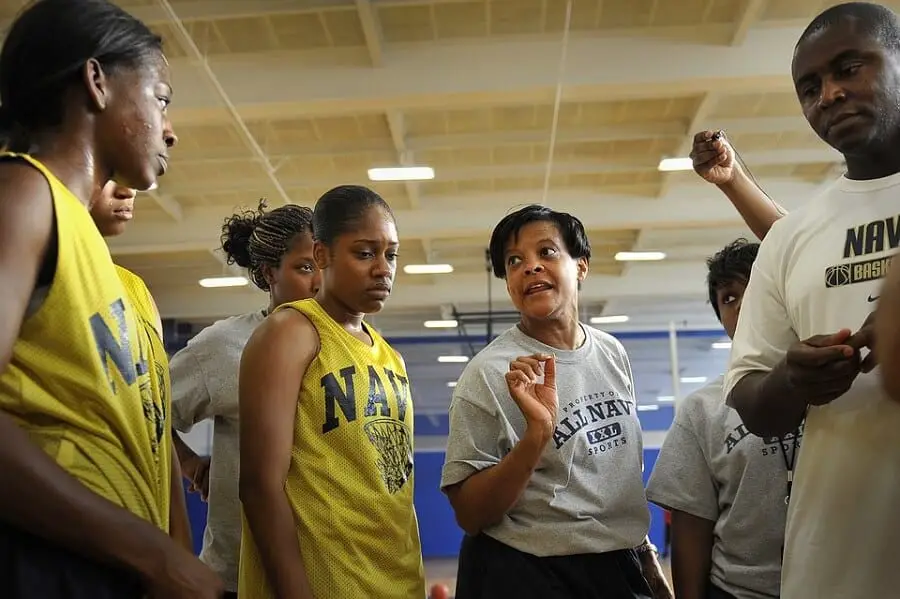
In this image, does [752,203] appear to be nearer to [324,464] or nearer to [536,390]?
[536,390]

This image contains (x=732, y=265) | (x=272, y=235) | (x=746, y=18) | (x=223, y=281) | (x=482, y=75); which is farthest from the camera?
(x=223, y=281)

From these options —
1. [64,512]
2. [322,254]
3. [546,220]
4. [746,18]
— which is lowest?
[64,512]

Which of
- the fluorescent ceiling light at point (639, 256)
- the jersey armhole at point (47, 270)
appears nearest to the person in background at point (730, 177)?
the jersey armhole at point (47, 270)

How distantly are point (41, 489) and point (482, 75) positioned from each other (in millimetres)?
5527

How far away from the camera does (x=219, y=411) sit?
2.12 m

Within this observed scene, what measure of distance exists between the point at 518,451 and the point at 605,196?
26.3ft

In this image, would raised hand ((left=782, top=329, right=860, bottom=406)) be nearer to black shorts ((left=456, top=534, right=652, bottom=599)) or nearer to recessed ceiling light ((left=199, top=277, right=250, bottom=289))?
black shorts ((left=456, top=534, right=652, bottom=599))

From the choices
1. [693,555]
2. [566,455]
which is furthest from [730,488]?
[566,455]

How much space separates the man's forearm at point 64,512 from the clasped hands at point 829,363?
90 centimetres

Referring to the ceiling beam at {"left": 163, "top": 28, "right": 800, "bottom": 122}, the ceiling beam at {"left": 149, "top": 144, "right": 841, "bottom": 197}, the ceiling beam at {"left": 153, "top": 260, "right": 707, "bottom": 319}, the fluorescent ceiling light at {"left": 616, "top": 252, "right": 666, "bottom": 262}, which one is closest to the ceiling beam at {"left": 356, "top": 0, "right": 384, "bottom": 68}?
the ceiling beam at {"left": 163, "top": 28, "right": 800, "bottom": 122}

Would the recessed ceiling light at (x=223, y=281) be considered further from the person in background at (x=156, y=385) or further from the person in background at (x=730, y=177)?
the person in background at (x=730, y=177)

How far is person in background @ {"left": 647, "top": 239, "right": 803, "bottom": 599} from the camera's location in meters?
1.78

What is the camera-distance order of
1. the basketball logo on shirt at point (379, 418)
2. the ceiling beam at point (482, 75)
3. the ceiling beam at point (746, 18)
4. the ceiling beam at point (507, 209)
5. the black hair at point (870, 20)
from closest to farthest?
the black hair at point (870, 20)
the basketball logo on shirt at point (379, 418)
the ceiling beam at point (746, 18)
the ceiling beam at point (482, 75)
the ceiling beam at point (507, 209)

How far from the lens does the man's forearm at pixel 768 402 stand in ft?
3.94
